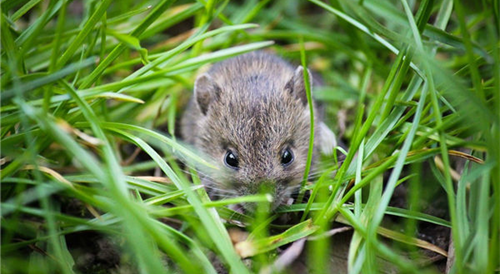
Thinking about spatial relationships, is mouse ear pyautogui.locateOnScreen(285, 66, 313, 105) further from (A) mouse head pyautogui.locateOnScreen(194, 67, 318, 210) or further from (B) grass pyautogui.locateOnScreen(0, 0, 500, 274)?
(B) grass pyautogui.locateOnScreen(0, 0, 500, 274)

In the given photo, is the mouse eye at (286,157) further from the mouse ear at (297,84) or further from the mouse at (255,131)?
the mouse ear at (297,84)

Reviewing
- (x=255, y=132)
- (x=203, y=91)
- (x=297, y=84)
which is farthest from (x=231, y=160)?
(x=297, y=84)

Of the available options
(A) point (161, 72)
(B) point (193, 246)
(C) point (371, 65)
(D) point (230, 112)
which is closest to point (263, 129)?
(D) point (230, 112)

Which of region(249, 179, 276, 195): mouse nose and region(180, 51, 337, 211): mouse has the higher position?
region(180, 51, 337, 211): mouse

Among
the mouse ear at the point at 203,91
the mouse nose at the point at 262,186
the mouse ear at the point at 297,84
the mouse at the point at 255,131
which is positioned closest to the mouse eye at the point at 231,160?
the mouse at the point at 255,131

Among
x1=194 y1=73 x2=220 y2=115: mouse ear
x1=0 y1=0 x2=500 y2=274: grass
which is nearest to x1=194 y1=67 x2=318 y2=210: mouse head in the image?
x1=194 y1=73 x2=220 y2=115: mouse ear

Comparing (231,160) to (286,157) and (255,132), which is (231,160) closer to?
(255,132)

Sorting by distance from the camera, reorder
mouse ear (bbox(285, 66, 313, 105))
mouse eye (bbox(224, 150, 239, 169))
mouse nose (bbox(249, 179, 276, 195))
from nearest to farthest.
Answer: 1. mouse nose (bbox(249, 179, 276, 195))
2. mouse eye (bbox(224, 150, 239, 169))
3. mouse ear (bbox(285, 66, 313, 105))
